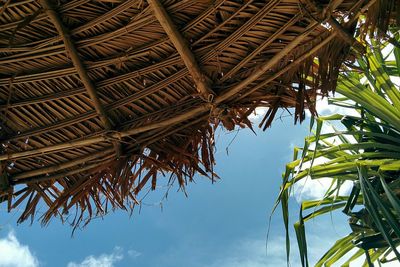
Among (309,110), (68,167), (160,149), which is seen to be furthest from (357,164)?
(68,167)

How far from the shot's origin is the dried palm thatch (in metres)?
1.27

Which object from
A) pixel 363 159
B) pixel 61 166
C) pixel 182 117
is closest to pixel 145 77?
pixel 182 117

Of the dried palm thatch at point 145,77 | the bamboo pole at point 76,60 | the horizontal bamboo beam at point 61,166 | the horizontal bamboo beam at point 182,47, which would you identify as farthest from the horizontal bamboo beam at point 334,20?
the horizontal bamboo beam at point 61,166

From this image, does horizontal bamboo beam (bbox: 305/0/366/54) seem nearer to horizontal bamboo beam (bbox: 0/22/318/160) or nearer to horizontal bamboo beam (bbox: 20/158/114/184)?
horizontal bamboo beam (bbox: 0/22/318/160)

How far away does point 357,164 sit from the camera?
2107 millimetres

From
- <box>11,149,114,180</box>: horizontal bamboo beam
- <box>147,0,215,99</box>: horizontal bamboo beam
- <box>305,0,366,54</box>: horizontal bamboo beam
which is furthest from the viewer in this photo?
<box>11,149,114,180</box>: horizontal bamboo beam

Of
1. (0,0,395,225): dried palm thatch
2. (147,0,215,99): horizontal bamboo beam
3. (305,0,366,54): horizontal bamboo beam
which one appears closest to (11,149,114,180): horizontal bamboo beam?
(0,0,395,225): dried palm thatch

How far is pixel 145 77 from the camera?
4.73 ft

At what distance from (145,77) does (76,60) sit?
0.18 meters

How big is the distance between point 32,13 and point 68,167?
1.71ft

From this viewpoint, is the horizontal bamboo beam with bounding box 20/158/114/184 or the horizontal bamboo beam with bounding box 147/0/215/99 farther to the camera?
the horizontal bamboo beam with bounding box 20/158/114/184

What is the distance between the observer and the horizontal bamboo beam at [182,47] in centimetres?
126

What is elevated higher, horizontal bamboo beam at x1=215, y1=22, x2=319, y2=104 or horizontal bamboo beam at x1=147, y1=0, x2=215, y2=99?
horizontal bamboo beam at x1=147, y1=0, x2=215, y2=99

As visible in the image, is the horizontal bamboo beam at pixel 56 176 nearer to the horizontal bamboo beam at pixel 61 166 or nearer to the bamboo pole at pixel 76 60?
the horizontal bamboo beam at pixel 61 166
